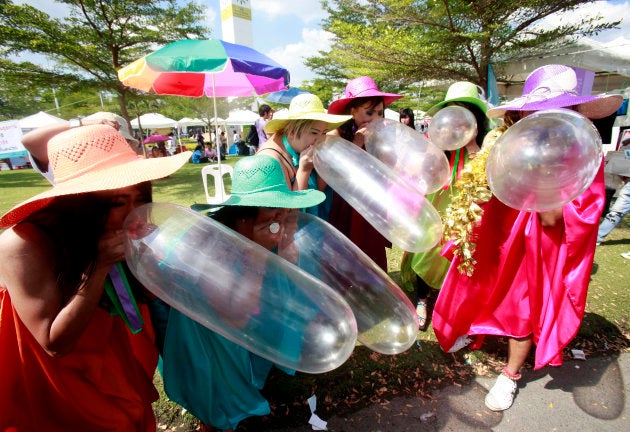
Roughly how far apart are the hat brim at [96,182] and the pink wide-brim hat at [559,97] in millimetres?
2063

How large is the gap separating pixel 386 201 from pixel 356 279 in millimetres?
453

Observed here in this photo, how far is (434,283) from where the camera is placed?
2852mm

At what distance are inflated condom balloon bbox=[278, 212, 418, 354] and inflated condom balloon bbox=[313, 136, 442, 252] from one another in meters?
0.25

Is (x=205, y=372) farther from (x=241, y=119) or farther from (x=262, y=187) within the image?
(x=241, y=119)

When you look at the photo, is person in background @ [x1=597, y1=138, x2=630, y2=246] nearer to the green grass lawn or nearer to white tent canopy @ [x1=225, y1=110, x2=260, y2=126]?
the green grass lawn

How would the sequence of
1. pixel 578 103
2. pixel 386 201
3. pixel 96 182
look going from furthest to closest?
pixel 578 103
pixel 386 201
pixel 96 182

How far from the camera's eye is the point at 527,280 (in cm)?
215

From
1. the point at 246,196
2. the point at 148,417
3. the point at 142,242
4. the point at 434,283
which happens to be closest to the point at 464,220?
the point at 434,283

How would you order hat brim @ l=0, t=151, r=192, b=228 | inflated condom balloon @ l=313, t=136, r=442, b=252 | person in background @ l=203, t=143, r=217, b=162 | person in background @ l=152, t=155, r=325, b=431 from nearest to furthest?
hat brim @ l=0, t=151, r=192, b=228 → person in background @ l=152, t=155, r=325, b=431 → inflated condom balloon @ l=313, t=136, r=442, b=252 → person in background @ l=203, t=143, r=217, b=162

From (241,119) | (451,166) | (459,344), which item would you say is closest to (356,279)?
(459,344)

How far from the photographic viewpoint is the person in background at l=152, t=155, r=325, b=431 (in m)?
1.45

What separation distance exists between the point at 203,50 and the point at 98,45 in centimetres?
910

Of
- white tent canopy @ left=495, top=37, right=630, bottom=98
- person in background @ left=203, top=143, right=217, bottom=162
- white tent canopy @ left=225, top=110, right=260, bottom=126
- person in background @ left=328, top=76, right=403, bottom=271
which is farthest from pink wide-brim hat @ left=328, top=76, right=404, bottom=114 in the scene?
white tent canopy @ left=225, top=110, right=260, bottom=126

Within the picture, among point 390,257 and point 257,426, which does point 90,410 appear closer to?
point 257,426
